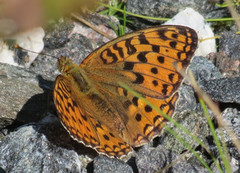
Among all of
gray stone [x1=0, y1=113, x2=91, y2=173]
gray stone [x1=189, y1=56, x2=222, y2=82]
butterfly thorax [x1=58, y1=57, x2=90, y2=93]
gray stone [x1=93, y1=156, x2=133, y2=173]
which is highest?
butterfly thorax [x1=58, y1=57, x2=90, y2=93]

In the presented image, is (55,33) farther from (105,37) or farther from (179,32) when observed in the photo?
(179,32)

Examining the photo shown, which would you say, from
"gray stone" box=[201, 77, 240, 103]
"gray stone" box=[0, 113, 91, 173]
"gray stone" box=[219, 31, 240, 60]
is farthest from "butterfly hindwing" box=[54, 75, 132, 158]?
"gray stone" box=[219, 31, 240, 60]

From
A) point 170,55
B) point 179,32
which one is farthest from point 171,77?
point 179,32

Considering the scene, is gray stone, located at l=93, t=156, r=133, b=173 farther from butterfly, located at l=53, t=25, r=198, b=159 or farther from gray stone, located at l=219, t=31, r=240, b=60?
gray stone, located at l=219, t=31, r=240, b=60

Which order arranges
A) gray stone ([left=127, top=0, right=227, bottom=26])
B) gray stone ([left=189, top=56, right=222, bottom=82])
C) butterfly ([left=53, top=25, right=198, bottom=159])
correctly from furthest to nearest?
gray stone ([left=127, top=0, right=227, bottom=26]), gray stone ([left=189, top=56, right=222, bottom=82]), butterfly ([left=53, top=25, right=198, bottom=159])

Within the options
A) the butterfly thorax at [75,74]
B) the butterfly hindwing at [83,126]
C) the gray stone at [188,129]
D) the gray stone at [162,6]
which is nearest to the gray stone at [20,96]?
the butterfly thorax at [75,74]

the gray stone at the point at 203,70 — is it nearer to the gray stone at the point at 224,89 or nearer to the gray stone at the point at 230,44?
the gray stone at the point at 224,89

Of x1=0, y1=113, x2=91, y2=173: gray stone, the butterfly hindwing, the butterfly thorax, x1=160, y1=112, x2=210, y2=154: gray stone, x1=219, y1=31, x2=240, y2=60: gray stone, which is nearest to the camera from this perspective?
the butterfly hindwing

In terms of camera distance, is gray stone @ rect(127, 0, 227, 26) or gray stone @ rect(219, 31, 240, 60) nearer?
gray stone @ rect(219, 31, 240, 60)

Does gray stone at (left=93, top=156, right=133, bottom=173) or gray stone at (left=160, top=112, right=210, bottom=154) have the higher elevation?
gray stone at (left=160, top=112, right=210, bottom=154)
